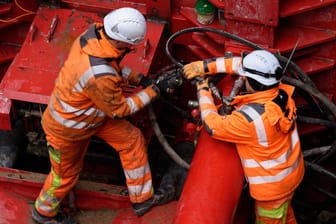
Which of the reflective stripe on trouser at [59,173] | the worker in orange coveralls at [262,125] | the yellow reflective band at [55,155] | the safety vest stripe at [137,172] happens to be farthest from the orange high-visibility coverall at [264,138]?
the yellow reflective band at [55,155]

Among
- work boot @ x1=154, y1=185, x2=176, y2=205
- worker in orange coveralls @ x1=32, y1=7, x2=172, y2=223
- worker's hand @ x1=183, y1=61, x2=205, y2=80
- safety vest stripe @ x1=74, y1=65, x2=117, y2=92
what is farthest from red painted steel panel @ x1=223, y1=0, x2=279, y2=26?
work boot @ x1=154, y1=185, x2=176, y2=205

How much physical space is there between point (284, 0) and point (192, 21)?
3.05 ft

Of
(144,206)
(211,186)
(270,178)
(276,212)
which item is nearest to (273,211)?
(276,212)

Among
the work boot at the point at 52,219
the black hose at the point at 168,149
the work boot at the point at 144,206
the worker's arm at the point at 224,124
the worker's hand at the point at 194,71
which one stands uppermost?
the worker's hand at the point at 194,71

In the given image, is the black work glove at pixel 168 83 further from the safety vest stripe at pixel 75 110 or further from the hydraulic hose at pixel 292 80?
the safety vest stripe at pixel 75 110

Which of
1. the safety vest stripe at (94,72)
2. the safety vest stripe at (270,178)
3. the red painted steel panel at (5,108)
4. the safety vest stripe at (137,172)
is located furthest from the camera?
the red painted steel panel at (5,108)

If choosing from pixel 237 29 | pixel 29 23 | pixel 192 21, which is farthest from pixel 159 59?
pixel 29 23

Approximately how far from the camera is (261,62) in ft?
16.2

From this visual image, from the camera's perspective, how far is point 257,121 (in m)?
4.90

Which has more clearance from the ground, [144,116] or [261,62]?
[261,62]

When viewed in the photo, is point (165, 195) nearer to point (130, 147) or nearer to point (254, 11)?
point (130, 147)

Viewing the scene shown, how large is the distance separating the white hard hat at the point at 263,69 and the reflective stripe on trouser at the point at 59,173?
4.98 ft

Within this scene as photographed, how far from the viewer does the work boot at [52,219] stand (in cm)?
594

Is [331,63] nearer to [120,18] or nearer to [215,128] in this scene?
[215,128]
